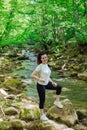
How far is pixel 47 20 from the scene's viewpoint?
3503 centimetres

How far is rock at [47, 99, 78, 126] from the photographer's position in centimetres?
891

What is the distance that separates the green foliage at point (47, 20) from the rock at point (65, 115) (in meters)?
14.3

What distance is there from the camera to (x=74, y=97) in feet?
45.4

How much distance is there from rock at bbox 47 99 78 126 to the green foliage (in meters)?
14.3

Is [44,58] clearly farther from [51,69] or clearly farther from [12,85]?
[51,69]

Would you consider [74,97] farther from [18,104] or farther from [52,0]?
[52,0]

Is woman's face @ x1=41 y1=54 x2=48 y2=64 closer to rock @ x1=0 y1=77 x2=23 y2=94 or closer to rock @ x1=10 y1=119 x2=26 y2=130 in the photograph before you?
rock @ x1=10 y1=119 x2=26 y2=130

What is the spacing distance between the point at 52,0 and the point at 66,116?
67.3 ft

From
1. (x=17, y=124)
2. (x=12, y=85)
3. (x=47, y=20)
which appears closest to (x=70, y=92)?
(x=12, y=85)

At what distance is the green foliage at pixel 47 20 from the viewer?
24484 mm

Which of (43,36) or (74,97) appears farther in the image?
(43,36)

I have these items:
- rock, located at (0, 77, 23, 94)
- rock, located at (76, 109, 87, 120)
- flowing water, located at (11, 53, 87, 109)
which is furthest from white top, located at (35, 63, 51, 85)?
rock, located at (0, 77, 23, 94)

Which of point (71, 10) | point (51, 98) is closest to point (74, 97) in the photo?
point (51, 98)

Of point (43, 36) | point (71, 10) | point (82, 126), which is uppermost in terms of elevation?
point (71, 10)
